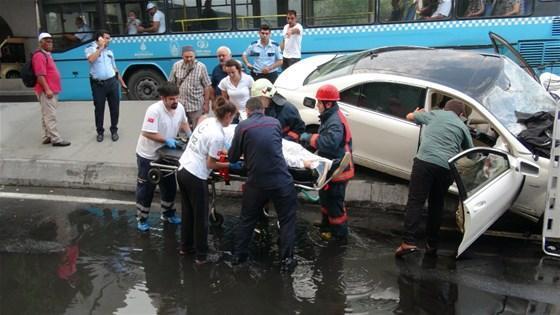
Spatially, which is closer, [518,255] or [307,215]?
[518,255]

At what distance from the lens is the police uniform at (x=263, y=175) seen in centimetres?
430

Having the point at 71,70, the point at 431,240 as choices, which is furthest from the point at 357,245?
the point at 71,70

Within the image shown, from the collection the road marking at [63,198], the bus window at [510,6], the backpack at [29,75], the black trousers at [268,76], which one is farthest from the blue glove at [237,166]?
the bus window at [510,6]

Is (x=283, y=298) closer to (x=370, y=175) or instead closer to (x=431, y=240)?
(x=431, y=240)

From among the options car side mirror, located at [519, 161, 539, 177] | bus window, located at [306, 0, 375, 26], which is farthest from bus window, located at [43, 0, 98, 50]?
car side mirror, located at [519, 161, 539, 177]

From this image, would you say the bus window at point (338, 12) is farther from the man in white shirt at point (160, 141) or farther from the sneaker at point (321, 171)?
the sneaker at point (321, 171)

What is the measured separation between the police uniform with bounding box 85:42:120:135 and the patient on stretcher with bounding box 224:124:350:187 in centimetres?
350

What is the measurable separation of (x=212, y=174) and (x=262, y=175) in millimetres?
831

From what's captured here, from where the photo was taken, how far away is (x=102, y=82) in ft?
24.8

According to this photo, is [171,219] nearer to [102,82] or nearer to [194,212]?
[194,212]

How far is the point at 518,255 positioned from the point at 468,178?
94 centimetres

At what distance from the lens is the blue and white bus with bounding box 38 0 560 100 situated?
9.25 meters

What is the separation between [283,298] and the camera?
4.08 meters

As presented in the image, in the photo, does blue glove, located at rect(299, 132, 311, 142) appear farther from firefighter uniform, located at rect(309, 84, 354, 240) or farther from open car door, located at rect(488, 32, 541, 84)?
open car door, located at rect(488, 32, 541, 84)
